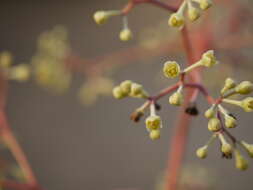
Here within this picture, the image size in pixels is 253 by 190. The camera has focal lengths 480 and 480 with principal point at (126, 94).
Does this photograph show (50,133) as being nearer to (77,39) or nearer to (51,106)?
(51,106)

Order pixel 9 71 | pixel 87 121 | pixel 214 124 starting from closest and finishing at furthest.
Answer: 1. pixel 214 124
2. pixel 9 71
3. pixel 87 121

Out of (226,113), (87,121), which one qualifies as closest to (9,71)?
(226,113)

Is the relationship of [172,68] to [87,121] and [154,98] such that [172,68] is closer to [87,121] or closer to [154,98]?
[154,98]

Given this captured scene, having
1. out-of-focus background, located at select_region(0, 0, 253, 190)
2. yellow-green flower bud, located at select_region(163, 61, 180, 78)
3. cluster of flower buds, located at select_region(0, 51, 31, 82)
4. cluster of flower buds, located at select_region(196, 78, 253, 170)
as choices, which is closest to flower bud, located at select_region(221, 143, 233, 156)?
cluster of flower buds, located at select_region(196, 78, 253, 170)

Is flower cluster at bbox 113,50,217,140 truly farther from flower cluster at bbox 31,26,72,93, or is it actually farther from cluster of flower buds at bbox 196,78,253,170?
flower cluster at bbox 31,26,72,93

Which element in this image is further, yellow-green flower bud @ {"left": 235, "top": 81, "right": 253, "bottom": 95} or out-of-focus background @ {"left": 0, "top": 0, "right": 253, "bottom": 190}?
out-of-focus background @ {"left": 0, "top": 0, "right": 253, "bottom": 190}

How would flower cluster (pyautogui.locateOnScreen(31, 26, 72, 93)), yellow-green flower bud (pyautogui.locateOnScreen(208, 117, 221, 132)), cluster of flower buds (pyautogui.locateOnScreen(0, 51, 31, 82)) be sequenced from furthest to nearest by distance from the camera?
flower cluster (pyautogui.locateOnScreen(31, 26, 72, 93)) < cluster of flower buds (pyautogui.locateOnScreen(0, 51, 31, 82)) < yellow-green flower bud (pyautogui.locateOnScreen(208, 117, 221, 132))
